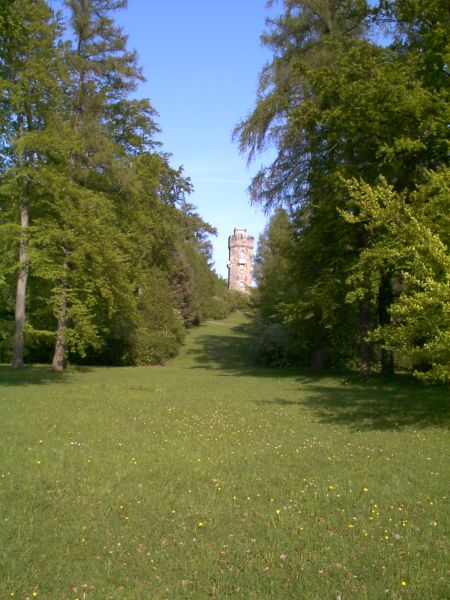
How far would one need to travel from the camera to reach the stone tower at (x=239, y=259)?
98.1m

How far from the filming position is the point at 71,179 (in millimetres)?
25344

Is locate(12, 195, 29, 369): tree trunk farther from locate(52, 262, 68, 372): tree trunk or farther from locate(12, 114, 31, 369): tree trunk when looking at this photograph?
locate(52, 262, 68, 372): tree trunk

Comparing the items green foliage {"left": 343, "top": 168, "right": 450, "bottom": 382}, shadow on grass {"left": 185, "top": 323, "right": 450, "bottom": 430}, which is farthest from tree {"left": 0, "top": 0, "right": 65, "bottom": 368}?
green foliage {"left": 343, "top": 168, "right": 450, "bottom": 382}

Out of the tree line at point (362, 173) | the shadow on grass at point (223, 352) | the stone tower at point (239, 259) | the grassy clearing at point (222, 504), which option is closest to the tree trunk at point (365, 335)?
the tree line at point (362, 173)

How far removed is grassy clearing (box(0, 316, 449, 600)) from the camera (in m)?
4.80

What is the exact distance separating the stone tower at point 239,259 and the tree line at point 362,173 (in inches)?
2579

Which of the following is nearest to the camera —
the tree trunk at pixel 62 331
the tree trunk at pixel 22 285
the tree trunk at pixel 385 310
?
the tree trunk at pixel 22 285

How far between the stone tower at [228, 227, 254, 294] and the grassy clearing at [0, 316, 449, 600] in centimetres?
8499

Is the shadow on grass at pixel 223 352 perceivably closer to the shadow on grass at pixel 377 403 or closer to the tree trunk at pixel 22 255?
the shadow on grass at pixel 377 403

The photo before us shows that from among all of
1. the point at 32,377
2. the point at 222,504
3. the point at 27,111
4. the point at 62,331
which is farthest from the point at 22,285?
the point at 222,504

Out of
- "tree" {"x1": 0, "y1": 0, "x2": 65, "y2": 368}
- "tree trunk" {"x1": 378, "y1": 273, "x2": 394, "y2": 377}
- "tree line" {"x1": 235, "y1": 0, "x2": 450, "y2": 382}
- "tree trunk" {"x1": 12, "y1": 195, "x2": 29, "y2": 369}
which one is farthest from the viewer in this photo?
"tree trunk" {"x1": 378, "y1": 273, "x2": 394, "y2": 377}

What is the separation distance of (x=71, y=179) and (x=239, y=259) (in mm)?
74215

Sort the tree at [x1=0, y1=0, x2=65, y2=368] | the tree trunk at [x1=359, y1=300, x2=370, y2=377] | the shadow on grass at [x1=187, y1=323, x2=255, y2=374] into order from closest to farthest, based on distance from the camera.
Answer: the tree at [x1=0, y1=0, x2=65, y2=368] → the tree trunk at [x1=359, y1=300, x2=370, y2=377] → the shadow on grass at [x1=187, y1=323, x2=255, y2=374]

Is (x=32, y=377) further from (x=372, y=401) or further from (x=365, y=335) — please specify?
(x=365, y=335)
